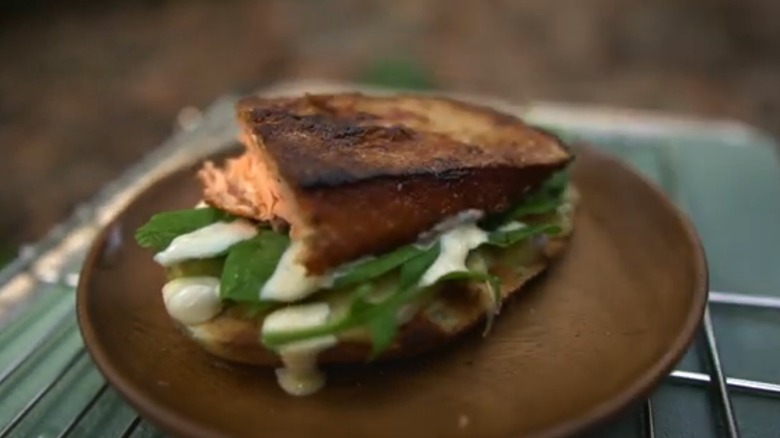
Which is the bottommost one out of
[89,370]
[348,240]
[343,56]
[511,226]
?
[343,56]

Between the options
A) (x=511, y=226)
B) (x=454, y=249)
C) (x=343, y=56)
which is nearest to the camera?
(x=454, y=249)

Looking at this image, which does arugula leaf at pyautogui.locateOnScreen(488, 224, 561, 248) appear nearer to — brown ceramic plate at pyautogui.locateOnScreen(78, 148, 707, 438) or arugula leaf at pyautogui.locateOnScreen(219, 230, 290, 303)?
brown ceramic plate at pyautogui.locateOnScreen(78, 148, 707, 438)

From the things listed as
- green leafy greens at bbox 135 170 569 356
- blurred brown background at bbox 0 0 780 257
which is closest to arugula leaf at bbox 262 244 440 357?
green leafy greens at bbox 135 170 569 356

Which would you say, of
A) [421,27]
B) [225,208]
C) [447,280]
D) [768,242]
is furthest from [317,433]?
[421,27]

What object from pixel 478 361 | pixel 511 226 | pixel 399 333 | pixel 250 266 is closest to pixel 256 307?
pixel 250 266

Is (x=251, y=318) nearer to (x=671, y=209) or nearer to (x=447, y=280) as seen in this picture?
(x=447, y=280)

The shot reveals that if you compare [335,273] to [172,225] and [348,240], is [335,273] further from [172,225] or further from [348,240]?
[172,225]

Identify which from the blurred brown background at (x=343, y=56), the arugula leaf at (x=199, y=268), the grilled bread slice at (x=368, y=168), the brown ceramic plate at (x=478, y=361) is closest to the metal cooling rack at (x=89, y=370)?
the brown ceramic plate at (x=478, y=361)
